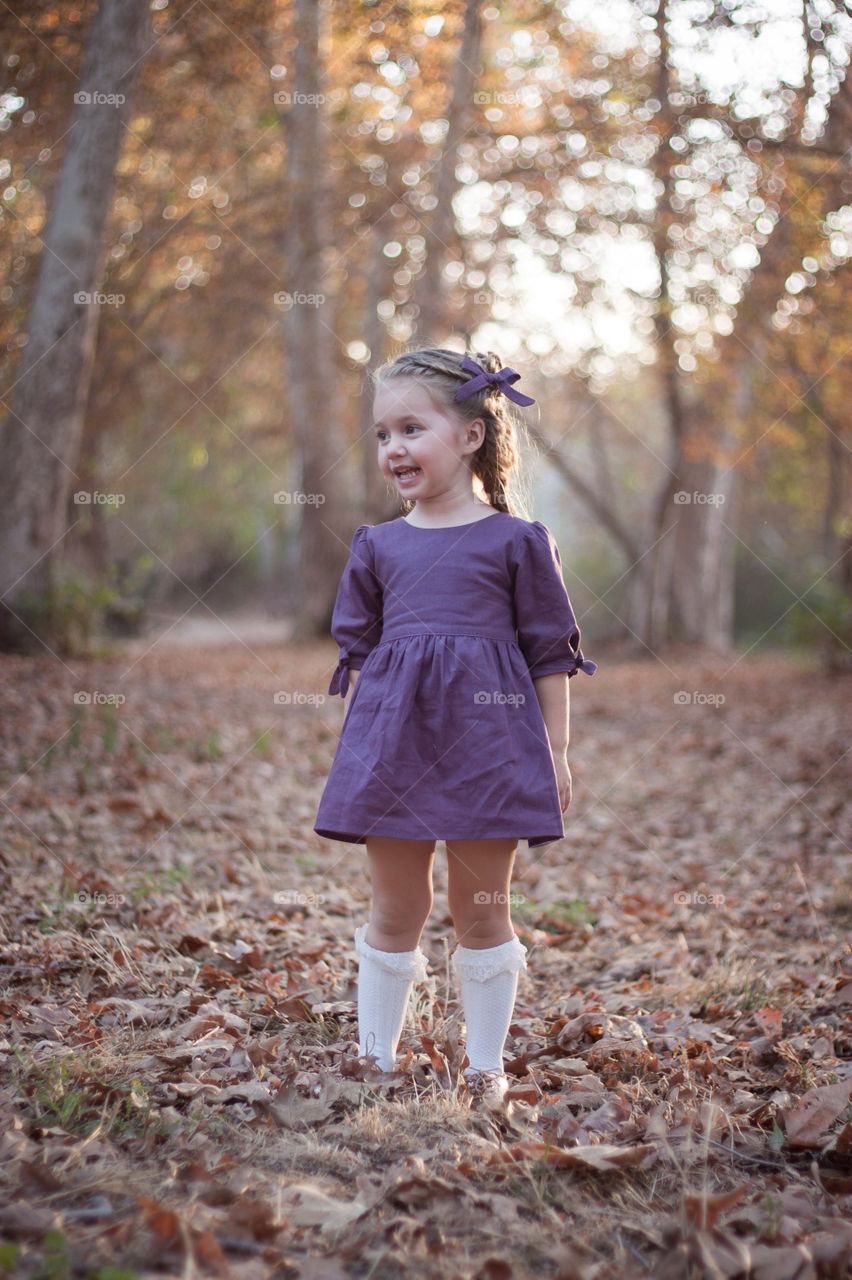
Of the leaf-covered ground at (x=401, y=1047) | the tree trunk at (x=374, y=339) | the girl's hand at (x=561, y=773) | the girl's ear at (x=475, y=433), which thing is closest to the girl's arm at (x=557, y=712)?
the girl's hand at (x=561, y=773)

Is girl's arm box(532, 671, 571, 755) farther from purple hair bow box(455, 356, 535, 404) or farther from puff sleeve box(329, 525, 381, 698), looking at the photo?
purple hair bow box(455, 356, 535, 404)

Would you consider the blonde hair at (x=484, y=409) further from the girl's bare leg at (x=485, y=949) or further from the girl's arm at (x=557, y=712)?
the girl's bare leg at (x=485, y=949)

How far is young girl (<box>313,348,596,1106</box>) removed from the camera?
234cm

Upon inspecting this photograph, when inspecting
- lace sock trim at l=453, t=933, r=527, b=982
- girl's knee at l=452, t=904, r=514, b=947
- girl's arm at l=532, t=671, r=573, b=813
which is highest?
girl's arm at l=532, t=671, r=573, b=813

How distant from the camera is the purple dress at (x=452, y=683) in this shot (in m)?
2.33

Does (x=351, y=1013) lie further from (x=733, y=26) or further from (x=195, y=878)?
(x=733, y=26)

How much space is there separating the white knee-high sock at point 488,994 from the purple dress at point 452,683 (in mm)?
295

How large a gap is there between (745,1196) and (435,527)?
5.35 feet

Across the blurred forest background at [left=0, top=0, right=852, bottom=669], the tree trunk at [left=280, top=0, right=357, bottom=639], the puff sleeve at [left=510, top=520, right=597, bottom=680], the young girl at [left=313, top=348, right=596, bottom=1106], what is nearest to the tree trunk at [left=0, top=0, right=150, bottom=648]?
the blurred forest background at [left=0, top=0, right=852, bottom=669]

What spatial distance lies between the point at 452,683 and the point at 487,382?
78 centimetres

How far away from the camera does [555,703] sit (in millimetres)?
2521

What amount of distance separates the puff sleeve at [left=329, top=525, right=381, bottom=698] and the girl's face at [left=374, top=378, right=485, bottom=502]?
0.65 ft

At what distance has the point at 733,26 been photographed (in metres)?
7.86

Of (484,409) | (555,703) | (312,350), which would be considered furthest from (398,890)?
(312,350)
